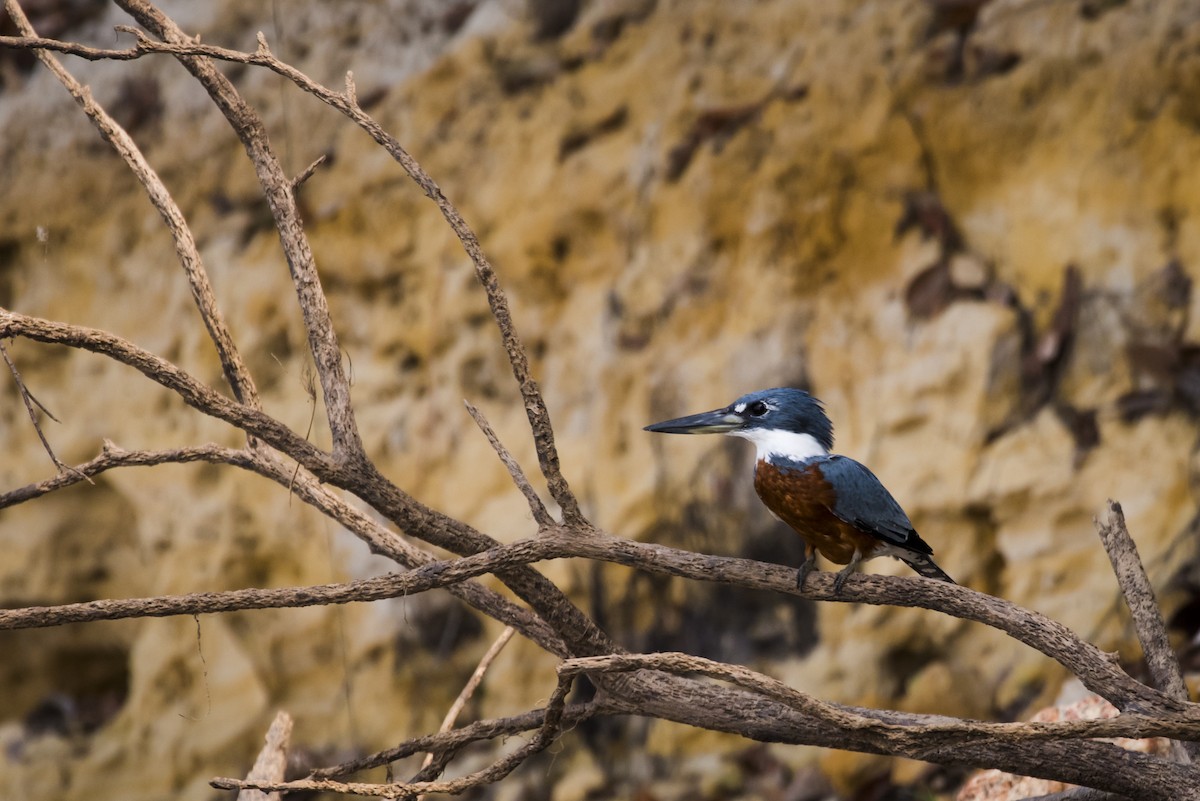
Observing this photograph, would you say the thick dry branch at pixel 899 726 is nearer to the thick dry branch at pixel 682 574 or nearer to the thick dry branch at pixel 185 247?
the thick dry branch at pixel 682 574

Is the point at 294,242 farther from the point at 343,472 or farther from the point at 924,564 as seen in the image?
the point at 924,564

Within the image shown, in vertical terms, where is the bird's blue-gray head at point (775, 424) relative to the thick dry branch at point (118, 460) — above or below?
below

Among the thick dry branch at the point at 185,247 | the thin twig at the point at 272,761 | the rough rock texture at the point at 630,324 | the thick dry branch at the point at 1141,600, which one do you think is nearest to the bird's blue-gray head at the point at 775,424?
the thick dry branch at the point at 1141,600

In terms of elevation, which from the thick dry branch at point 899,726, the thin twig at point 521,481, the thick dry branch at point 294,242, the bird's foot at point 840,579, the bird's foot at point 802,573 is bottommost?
the thick dry branch at point 899,726

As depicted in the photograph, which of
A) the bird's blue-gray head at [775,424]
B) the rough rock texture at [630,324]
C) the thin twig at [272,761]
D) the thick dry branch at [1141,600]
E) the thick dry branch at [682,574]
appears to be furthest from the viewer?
the rough rock texture at [630,324]

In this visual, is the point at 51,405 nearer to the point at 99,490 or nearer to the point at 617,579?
the point at 99,490

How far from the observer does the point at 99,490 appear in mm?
3967

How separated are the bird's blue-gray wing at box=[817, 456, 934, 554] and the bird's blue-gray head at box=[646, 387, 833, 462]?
0.07 metres

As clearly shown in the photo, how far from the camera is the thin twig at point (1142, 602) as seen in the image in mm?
1950

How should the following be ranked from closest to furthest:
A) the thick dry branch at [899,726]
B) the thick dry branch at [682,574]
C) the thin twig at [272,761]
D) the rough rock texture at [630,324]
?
1. the thick dry branch at [899,726]
2. the thick dry branch at [682,574]
3. the thin twig at [272,761]
4. the rough rock texture at [630,324]

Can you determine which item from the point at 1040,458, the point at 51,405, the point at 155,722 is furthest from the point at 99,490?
the point at 1040,458

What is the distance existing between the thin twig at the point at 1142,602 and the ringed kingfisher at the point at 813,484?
0.27 m

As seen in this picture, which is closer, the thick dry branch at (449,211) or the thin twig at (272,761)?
the thick dry branch at (449,211)

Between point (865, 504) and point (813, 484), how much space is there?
0.09 meters
